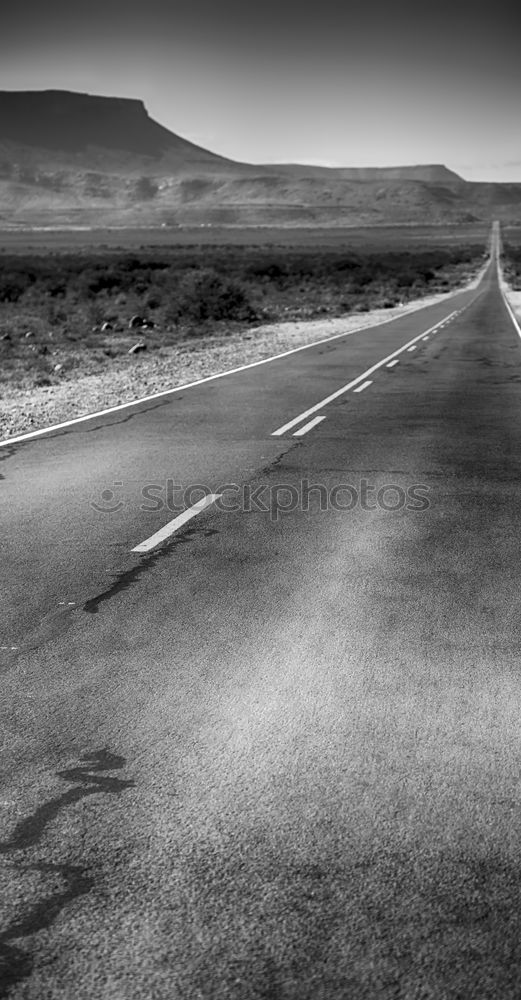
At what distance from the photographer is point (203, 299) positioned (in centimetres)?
3831

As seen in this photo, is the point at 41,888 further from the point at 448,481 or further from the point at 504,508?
the point at 448,481

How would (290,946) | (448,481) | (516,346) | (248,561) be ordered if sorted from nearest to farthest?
(290,946) < (248,561) < (448,481) < (516,346)

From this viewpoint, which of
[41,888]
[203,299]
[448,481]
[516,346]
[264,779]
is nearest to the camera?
[41,888]

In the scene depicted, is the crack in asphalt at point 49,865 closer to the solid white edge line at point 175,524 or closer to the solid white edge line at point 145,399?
the solid white edge line at point 175,524

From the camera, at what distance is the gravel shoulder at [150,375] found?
51.2 ft

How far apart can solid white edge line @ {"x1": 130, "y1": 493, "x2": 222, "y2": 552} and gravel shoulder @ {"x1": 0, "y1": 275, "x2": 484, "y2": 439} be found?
4753 mm

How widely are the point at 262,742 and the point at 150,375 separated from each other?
55.7 feet

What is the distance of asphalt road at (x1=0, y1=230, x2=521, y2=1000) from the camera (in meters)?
3.01

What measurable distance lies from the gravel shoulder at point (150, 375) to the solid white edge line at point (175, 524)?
475 centimetres

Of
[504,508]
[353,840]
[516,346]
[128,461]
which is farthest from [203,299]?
[353,840]

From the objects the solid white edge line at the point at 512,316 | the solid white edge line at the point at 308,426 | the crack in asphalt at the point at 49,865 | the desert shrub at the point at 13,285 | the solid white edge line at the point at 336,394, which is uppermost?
the desert shrub at the point at 13,285

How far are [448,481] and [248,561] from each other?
3620mm

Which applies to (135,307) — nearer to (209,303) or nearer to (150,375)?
(209,303)

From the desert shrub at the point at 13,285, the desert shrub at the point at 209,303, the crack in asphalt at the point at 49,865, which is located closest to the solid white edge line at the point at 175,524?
the crack in asphalt at the point at 49,865
